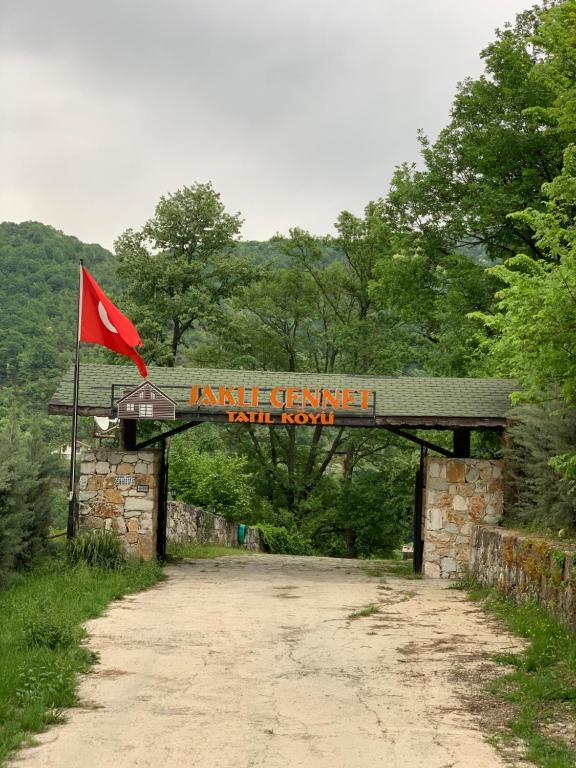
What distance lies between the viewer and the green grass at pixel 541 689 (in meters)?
6.34

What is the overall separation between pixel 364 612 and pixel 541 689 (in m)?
5.08

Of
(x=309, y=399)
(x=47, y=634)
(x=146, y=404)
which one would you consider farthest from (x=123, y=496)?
(x=47, y=634)

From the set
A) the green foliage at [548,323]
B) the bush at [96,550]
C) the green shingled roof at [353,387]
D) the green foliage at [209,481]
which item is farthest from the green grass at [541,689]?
the green foliage at [209,481]

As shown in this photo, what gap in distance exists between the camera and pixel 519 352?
41.3 ft

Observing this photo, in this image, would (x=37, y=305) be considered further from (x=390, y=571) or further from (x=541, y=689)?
(x=541, y=689)

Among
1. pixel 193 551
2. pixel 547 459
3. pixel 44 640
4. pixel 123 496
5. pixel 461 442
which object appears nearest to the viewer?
pixel 44 640

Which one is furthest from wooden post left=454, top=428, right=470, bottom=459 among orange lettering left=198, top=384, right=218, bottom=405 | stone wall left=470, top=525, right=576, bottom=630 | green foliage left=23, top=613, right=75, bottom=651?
green foliage left=23, top=613, right=75, bottom=651

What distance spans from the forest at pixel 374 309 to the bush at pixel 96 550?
29.4 inches

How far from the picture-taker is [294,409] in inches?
718

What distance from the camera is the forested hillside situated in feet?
164

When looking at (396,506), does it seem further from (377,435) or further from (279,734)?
(279,734)

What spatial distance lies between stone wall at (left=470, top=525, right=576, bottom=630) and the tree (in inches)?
717

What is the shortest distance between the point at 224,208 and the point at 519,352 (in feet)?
77.3

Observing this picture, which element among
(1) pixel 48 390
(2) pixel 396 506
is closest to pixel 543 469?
(2) pixel 396 506
